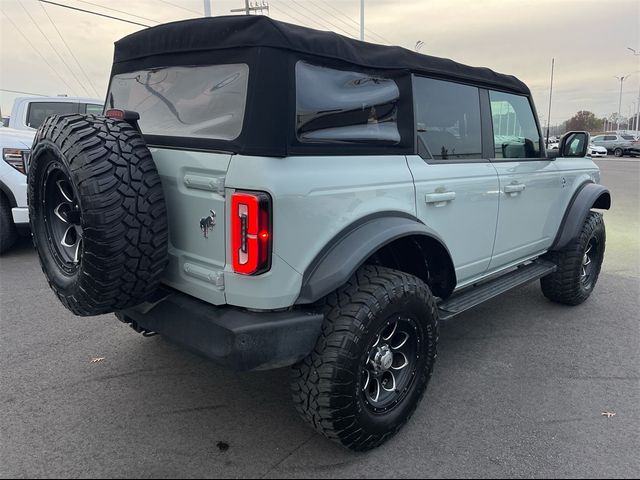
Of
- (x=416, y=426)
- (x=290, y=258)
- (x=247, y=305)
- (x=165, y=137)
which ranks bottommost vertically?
(x=416, y=426)

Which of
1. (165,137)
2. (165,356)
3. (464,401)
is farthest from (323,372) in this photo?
(165,356)

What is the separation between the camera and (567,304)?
15.5 ft

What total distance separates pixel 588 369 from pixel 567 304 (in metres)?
1.36

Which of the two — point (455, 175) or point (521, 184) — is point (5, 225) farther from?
point (521, 184)

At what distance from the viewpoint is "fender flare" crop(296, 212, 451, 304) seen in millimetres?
2260

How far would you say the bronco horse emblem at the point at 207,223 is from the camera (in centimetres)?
224

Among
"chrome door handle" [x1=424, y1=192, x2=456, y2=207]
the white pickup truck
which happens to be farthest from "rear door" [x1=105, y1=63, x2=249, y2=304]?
the white pickup truck

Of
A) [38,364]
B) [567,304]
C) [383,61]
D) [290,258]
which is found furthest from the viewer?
[567,304]

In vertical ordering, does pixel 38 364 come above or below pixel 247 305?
below

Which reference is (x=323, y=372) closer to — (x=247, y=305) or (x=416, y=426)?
(x=247, y=305)

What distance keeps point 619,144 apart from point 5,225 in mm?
38335

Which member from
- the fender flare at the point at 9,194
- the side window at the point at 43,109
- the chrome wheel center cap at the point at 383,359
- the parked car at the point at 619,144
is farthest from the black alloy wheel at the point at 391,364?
the parked car at the point at 619,144

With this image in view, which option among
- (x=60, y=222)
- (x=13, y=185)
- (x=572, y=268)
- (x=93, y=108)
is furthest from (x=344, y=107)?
(x=93, y=108)

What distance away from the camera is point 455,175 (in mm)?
3145
